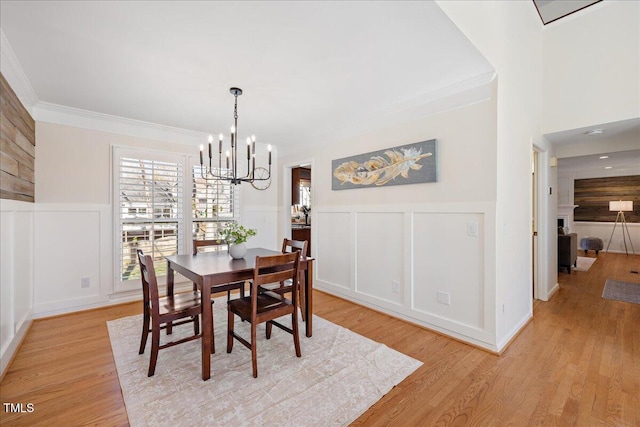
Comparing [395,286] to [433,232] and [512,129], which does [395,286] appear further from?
[512,129]

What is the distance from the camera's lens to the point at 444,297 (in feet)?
9.23

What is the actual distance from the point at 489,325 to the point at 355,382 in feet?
4.41

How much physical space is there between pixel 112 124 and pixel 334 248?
333 cm

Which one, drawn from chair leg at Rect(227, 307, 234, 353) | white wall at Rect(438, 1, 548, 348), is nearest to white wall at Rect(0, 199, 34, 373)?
chair leg at Rect(227, 307, 234, 353)

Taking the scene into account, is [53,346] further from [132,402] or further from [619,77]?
[619,77]

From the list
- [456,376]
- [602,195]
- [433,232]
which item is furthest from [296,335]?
[602,195]

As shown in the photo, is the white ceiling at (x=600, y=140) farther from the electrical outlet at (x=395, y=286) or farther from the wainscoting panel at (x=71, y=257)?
the wainscoting panel at (x=71, y=257)

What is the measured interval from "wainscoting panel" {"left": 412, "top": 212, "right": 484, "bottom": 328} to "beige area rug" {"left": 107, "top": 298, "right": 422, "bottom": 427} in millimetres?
752

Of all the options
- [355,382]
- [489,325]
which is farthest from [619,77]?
[355,382]

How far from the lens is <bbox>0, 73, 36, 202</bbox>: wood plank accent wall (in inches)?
85.7

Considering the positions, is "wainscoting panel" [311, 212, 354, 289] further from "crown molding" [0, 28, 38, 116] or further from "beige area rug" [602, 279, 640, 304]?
"beige area rug" [602, 279, 640, 304]

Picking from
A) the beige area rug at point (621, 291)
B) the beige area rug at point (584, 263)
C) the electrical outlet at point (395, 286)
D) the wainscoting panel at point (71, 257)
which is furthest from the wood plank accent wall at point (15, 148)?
the beige area rug at point (584, 263)

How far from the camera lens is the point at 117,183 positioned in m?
3.64

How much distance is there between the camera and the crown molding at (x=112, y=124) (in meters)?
3.22
